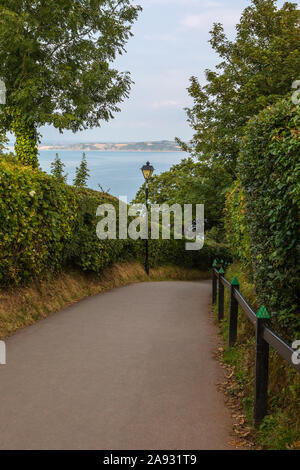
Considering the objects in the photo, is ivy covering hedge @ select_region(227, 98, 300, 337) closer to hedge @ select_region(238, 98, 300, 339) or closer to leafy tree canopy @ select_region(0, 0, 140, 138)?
hedge @ select_region(238, 98, 300, 339)

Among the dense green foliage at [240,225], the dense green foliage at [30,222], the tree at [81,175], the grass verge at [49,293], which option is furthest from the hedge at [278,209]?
the tree at [81,175]

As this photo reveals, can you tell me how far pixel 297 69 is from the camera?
18562mm

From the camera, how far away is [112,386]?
4926mm

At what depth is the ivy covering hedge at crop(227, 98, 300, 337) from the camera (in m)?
4.09

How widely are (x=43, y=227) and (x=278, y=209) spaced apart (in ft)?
18.9

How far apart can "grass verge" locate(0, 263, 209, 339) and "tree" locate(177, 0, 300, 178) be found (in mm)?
9884

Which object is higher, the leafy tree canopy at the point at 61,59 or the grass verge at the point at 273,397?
the leafy tree canopy at the point at 61,59

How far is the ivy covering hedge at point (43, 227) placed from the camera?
734 centimetres

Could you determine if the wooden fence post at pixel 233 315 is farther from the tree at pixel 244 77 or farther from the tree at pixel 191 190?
the tree at pixel 191 190

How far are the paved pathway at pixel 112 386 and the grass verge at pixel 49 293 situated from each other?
294 mm

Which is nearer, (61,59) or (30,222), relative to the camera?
(30,222)

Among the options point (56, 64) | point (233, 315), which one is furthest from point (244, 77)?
point (233, 315)

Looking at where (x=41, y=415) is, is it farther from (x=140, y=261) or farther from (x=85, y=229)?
(x=140, y=261)

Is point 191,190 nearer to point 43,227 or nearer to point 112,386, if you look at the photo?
point 43,227
